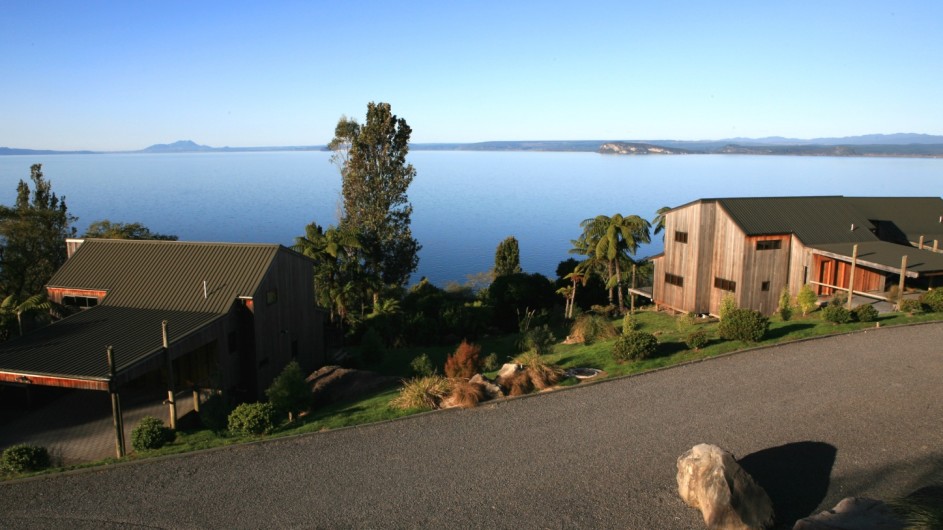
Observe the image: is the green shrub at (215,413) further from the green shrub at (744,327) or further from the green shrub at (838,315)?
the green shrub at (838,315)

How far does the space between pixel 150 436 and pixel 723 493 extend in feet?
37.5

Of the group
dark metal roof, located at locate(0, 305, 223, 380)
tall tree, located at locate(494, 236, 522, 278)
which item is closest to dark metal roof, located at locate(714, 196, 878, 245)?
tall tree, located at locate(494, 236, 522, 278)

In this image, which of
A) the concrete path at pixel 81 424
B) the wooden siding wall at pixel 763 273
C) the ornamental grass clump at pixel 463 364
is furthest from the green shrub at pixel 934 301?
the concrete path at pixel 81 424

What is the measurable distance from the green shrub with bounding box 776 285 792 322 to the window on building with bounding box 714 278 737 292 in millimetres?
1890

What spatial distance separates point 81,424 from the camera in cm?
1655

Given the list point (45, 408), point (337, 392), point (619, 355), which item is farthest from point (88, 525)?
point (619, 355)

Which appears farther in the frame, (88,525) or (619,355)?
(619,355)

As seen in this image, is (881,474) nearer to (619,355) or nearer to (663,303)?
(619,355)

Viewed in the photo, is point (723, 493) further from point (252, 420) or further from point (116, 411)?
point (116, 411)

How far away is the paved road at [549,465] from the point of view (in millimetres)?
Answer: 10312

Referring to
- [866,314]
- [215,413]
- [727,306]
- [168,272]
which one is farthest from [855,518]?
[168,272]

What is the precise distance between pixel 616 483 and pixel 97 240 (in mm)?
19650

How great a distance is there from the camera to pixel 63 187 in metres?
178

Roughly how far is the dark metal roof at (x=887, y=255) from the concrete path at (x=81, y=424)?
24334 millimetres
